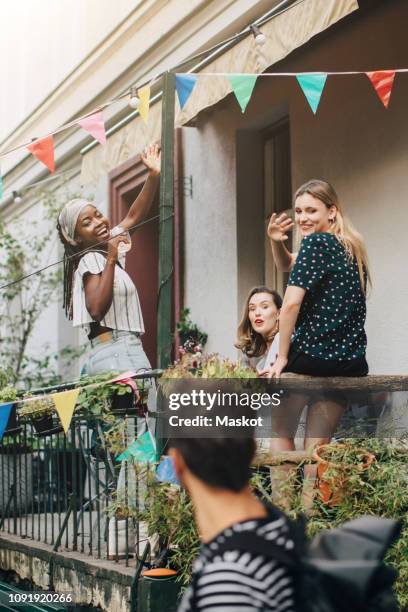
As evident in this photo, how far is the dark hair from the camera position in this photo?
2.53 meters

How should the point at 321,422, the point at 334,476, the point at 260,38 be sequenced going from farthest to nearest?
1. the point at 260,38
2. the point at 321,422
3. the point at 334,476

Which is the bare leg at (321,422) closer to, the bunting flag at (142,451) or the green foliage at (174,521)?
the green foliage at (174,521)

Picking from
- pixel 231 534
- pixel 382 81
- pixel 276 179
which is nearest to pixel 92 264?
pixel 382 81

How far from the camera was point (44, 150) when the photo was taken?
24.3 feet

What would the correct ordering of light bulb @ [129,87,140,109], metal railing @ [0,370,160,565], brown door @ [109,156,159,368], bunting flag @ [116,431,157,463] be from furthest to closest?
1. brown door @ [109,156,159,368]
2. light bulb @ [129,87,140,109]
3. metal railing @ [0,370,160,565]
4. bunting flag @ [116,431,157,463]

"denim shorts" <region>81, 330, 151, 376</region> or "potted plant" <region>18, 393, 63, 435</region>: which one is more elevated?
"denim shorts" <region>81, 330, 151, 376</region>

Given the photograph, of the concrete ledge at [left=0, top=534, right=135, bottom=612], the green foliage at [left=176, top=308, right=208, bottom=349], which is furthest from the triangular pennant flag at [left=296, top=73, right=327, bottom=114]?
the green foliage at [left=176, top=308, right=208, bottom=349]

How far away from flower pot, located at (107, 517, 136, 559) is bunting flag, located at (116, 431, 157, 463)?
901 mm

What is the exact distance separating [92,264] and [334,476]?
2.96 meters

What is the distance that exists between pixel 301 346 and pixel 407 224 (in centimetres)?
223

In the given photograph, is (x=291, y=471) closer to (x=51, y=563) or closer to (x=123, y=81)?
(x=51, y=563)

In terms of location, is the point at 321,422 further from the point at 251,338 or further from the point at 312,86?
the point at 312,86

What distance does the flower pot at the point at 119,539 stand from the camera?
638cm

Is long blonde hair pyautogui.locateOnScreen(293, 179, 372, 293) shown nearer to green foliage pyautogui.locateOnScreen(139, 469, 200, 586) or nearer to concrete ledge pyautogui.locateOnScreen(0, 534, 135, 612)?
green foliage pyautogui.locateOnScreen(139, 469, 200, 586)
